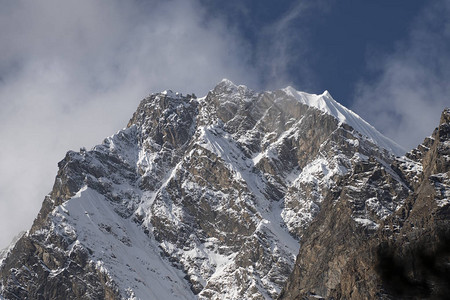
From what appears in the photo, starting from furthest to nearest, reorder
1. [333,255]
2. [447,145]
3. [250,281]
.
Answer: [250,281] < [333,255] < [447,145]

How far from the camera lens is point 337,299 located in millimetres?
78000

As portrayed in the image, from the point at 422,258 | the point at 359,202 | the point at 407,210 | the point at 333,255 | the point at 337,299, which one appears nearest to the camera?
the point at 422,258

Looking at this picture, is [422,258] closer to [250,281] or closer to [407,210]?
[407,210]

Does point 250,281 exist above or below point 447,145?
below

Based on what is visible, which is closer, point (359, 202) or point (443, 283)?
point (443, 283)

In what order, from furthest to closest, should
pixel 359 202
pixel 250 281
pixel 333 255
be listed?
1. pixel 250 281
2. pixel 359 202
3. pixel 333 255

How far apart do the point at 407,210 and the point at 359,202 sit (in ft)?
124

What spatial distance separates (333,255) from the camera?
156500 mm

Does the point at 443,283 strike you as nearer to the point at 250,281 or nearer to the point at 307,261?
the point at 307,261

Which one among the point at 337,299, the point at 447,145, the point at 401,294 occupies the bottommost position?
the point at 401,294

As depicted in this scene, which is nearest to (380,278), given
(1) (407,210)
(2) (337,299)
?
(2) (337,299)

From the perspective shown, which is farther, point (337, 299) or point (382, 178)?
point (382, 178)

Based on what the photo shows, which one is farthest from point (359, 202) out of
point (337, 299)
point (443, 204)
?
point (337, 299)

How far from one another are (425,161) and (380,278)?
Result: 138919mm
